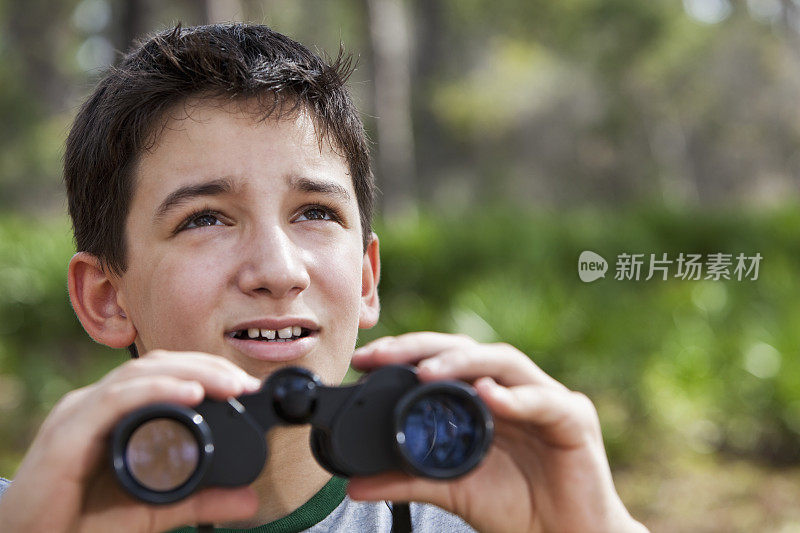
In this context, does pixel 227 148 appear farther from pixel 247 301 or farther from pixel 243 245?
pixel 247 301

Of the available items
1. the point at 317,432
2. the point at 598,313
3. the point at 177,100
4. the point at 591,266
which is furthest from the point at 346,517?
the point at 591,266

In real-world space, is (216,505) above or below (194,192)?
below

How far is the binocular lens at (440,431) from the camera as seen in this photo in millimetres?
1320

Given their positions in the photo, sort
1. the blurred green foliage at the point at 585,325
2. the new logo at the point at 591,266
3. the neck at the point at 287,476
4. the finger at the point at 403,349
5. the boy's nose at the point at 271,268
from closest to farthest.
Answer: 1. the finger at the point at 403,349
2. the boy's nose at the point at 271,268
3. the neck at the point at 287,476
4. the blurred green foliage at the point at 585,325
5. the new logo at the point at 591,266

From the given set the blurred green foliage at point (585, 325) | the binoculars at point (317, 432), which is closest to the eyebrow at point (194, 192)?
the binoculars at point (317, 432)

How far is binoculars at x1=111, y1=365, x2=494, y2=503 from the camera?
127 cm

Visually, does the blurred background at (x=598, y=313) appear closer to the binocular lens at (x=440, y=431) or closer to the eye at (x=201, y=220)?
the eye at (x=201, y=220)

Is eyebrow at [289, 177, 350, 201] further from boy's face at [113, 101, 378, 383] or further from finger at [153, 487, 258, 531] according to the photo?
finger at [153, 487, 258, 531]

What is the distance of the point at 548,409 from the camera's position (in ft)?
4.60

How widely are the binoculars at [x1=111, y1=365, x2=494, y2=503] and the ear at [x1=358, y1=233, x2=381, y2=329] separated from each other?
0.54 meters

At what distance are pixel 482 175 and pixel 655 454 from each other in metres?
26.1

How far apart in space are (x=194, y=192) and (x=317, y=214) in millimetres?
246

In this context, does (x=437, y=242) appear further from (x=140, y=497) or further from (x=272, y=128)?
(x=140, y=497)

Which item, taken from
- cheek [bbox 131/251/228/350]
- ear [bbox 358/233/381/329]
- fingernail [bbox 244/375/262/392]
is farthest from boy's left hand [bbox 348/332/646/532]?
ear [bbox 358/233/381/329]
